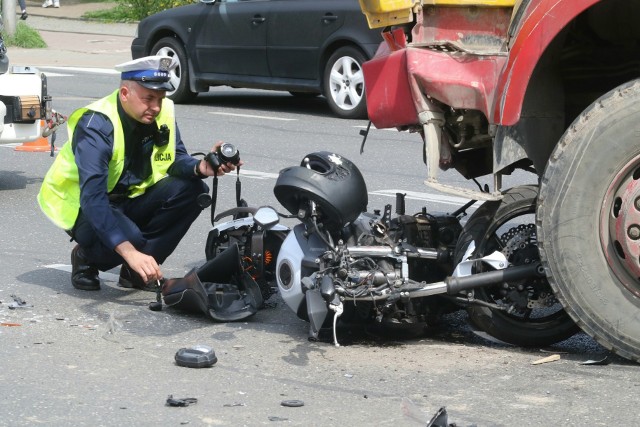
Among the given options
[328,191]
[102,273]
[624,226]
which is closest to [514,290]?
[624,226]

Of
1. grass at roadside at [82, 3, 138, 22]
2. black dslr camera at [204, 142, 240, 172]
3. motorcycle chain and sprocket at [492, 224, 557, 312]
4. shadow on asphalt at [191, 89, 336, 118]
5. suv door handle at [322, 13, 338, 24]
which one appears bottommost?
motorcycle chain and sprocket at [492, 224, 557, 312]

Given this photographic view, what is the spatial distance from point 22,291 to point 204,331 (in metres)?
1.20

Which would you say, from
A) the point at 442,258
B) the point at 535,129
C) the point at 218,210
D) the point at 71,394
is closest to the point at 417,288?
the point at 442,258

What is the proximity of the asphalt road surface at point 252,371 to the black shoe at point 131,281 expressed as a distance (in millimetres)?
58

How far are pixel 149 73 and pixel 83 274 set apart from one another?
1094mm

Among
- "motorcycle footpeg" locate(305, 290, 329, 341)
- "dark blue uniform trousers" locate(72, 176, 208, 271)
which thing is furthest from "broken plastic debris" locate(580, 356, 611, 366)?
"dark blue uniform trousers" locate(72, 176, 208, 271)

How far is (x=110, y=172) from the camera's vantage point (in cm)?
607

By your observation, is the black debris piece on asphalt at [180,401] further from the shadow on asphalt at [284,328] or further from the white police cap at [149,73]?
the white police cap at [149,73]

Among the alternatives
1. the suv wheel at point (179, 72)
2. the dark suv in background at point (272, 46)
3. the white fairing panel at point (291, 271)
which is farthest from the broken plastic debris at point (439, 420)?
the suv wheel at point (179, 72)

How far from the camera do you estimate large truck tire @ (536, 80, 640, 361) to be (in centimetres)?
466

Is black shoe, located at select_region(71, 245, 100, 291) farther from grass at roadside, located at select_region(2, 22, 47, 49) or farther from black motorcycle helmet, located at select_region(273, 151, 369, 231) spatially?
grass at roadside, located at select_region(2, 22, 47, 49)

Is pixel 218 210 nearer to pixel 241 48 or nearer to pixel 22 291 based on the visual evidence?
pixel 22 291

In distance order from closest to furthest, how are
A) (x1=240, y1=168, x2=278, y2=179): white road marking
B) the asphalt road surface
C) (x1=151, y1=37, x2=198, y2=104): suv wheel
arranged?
the asphalt road surface < (x1=240, y1=168, x2=278, y2=179): white road marking < (x1=151, y1=37, x2=198, y2=104): suv wheel

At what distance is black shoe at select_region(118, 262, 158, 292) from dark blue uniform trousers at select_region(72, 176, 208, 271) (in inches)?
3.1
